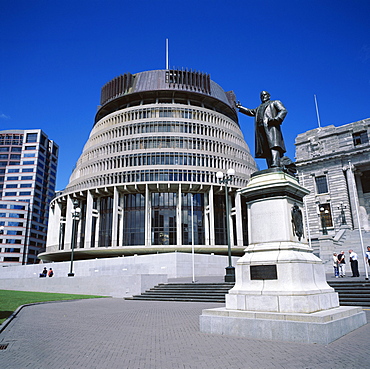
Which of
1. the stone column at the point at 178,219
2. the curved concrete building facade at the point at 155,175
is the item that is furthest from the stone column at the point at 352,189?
the stone column at the point at 178,219

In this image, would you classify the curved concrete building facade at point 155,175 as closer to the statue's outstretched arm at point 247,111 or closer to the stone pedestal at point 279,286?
the statue's outstretched arm at point 247,111

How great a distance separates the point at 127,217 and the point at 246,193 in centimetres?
5011

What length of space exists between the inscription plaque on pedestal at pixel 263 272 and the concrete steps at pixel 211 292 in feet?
25.1

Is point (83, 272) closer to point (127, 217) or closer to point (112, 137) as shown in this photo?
point (127, 217)

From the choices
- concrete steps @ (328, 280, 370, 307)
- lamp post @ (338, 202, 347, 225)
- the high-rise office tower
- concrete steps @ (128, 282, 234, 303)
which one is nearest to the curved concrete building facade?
lamp post @ (338, 202, 347, 225)

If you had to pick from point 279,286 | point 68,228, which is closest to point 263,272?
point 279,286

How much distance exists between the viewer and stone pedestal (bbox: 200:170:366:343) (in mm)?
→ 7772

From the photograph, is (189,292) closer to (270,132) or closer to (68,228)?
(270,132)

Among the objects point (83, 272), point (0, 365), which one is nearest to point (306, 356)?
point (0, 365)

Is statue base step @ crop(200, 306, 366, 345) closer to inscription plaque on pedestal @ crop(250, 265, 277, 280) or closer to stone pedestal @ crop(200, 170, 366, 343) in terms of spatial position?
stone pedestal @ crop(200, 170, 366, 343)

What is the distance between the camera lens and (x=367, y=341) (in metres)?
7.40

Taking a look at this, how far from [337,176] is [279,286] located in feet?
151

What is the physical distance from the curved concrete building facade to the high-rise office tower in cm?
5228

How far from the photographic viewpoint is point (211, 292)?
67.1 ft
